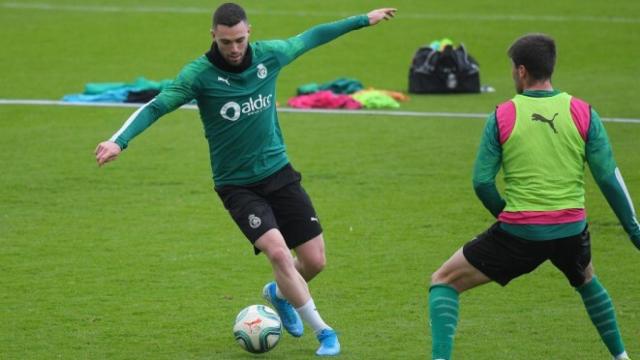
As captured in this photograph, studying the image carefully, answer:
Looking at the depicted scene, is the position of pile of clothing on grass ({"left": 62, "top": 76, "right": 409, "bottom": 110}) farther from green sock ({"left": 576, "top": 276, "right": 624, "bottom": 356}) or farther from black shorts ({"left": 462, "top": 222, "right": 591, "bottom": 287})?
black shorts ({"left": 462, "top": 222, "right": 591, "bottom": 287})

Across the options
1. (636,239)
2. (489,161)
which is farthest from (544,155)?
(636,239)

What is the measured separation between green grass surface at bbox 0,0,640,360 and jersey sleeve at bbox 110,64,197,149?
5.36ft

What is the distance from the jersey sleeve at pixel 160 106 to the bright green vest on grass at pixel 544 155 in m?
2.34

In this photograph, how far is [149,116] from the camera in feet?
28.3

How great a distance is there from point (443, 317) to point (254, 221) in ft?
5.28

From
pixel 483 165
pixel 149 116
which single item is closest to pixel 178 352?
pixel 149 116

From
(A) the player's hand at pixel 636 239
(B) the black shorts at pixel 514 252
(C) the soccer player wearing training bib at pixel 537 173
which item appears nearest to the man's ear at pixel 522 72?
(C) the soccer player wearing training bib at pixel 537 173

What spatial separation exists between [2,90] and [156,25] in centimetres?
967

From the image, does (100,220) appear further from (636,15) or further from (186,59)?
(636,15)

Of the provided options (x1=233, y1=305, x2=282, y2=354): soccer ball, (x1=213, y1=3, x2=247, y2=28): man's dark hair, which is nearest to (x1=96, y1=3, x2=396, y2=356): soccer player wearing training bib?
(x1=213, y1=3, x2=247, y2=28): man's dark hair

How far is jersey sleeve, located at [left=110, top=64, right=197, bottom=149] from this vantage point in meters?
8.46

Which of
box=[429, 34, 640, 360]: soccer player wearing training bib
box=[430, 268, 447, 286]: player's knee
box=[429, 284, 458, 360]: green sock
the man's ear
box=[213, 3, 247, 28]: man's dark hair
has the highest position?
box=[213, 3, 247, 28]: man's dark hair

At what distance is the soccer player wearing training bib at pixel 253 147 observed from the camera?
8805 mm

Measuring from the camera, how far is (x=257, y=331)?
9.05 metres
